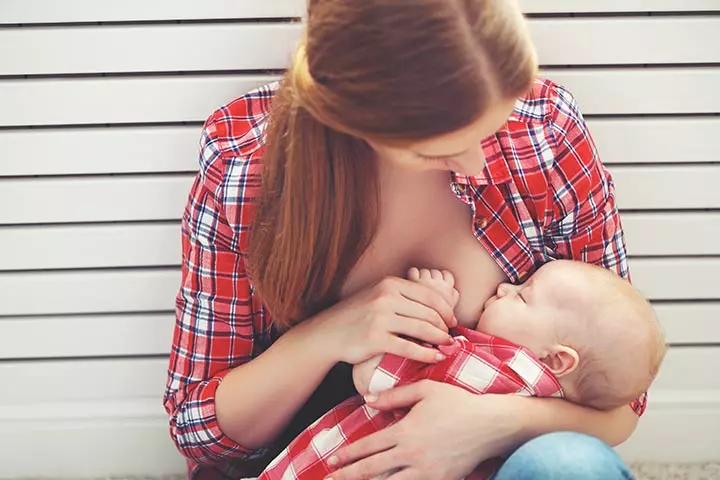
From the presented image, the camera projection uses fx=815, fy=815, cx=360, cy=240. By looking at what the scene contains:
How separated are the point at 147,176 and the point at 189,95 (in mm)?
160

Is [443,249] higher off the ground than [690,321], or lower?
higher

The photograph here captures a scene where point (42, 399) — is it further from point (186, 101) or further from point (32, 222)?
point (186, 101)

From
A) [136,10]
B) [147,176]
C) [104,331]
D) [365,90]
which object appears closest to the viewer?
[365,90]

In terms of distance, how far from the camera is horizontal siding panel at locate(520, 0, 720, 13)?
4.17 ft

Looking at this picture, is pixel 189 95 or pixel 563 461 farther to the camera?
pixel 189 95

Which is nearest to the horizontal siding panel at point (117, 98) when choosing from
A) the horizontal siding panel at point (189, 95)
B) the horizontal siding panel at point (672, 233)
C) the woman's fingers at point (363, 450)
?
the horizontal siding panel at point (189, 95)

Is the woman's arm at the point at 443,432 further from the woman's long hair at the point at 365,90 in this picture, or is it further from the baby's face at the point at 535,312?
the woman's long hair at the point at 365,90

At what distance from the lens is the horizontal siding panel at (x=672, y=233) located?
56.2 inches

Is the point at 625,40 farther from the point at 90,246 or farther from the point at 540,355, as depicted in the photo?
the point at 90,246

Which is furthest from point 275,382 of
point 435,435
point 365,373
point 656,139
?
point 656,139

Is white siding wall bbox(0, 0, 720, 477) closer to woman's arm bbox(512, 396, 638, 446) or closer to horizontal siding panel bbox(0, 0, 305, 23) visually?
horizontal siding panel bbox(0, 0, 305, 23)

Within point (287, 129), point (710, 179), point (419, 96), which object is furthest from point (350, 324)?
point (710, 179)

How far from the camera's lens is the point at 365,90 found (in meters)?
0.81

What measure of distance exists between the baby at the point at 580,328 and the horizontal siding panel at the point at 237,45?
39cm
